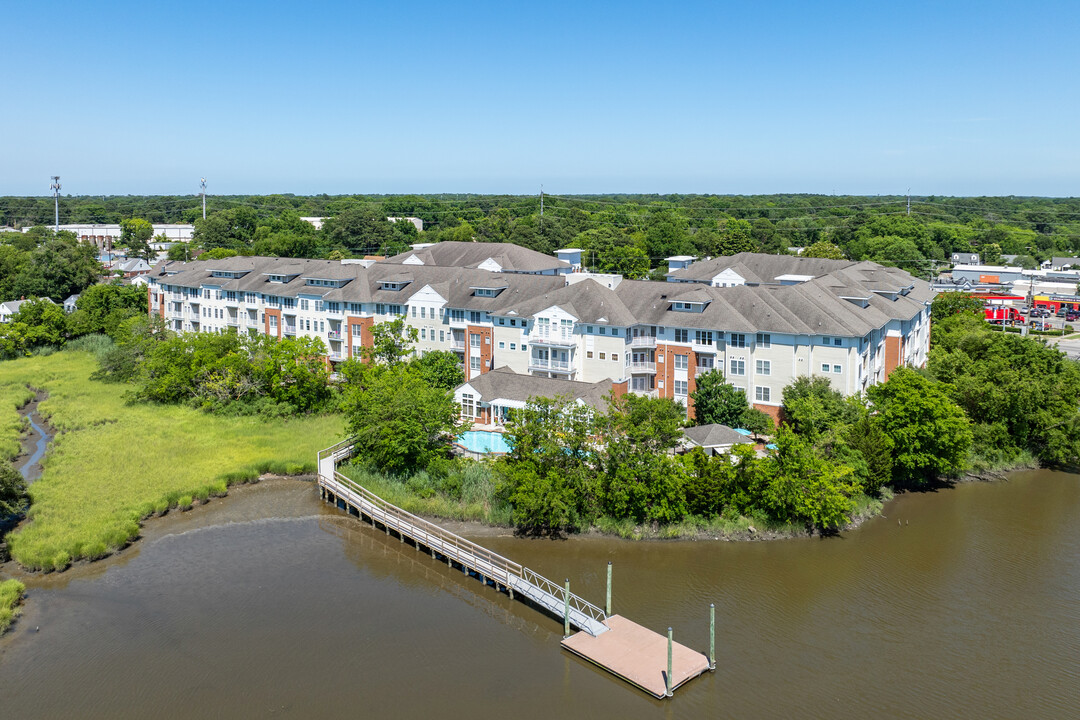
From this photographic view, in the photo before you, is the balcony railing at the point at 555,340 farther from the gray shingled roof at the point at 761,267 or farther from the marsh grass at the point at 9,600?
the marsh grass at the point at 9,600

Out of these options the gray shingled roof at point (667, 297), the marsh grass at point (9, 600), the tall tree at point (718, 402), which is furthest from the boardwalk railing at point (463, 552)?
the tall tree at point (718, 402)

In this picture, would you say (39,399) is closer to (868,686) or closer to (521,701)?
(521,701)

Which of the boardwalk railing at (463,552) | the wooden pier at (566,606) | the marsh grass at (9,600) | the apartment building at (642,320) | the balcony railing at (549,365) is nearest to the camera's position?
the wooden pier at (566,606)

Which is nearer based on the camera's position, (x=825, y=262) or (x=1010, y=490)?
(x=1010, y=490)

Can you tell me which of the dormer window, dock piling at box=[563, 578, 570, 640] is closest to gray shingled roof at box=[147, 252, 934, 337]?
the dormer window

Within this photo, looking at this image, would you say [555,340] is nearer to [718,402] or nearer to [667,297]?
[667,297]

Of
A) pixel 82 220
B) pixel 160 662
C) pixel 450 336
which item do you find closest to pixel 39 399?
pixel 450 336

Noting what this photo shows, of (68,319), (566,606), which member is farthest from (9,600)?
(68,319)
